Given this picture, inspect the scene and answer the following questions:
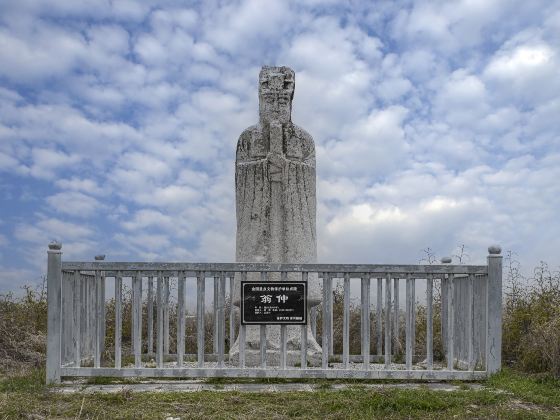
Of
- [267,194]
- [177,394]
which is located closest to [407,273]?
[267,194]

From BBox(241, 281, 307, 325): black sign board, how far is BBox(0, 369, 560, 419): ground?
101 centimetres

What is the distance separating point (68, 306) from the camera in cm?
976

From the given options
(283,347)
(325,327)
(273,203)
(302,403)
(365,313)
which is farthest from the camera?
(273,203)

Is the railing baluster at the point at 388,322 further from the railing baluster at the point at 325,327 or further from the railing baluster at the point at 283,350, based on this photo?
the railing baluster at the point at 283,350

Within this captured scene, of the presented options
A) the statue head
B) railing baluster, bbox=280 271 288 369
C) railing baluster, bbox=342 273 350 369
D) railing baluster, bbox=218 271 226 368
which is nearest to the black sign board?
railing baluster, bbox=280 271 288 369

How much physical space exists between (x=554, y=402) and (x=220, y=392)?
4267 millimetres

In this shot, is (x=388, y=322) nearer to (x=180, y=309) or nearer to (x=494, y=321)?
(x=494, y=321)

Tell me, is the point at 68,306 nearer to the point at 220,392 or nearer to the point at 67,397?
the point at 67,397

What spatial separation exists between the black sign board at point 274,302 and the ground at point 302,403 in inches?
39.7

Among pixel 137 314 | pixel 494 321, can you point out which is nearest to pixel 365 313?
pixel 494 321

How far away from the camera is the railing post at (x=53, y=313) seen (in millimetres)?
9359

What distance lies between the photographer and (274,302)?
937 centimetres

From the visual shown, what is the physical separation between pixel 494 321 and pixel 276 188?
4028 millimetres

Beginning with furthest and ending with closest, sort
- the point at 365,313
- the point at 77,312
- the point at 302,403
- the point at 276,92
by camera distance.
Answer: the point at 276,92 → the point at 77,312 → the point at 365,313 → the point at 302,403
